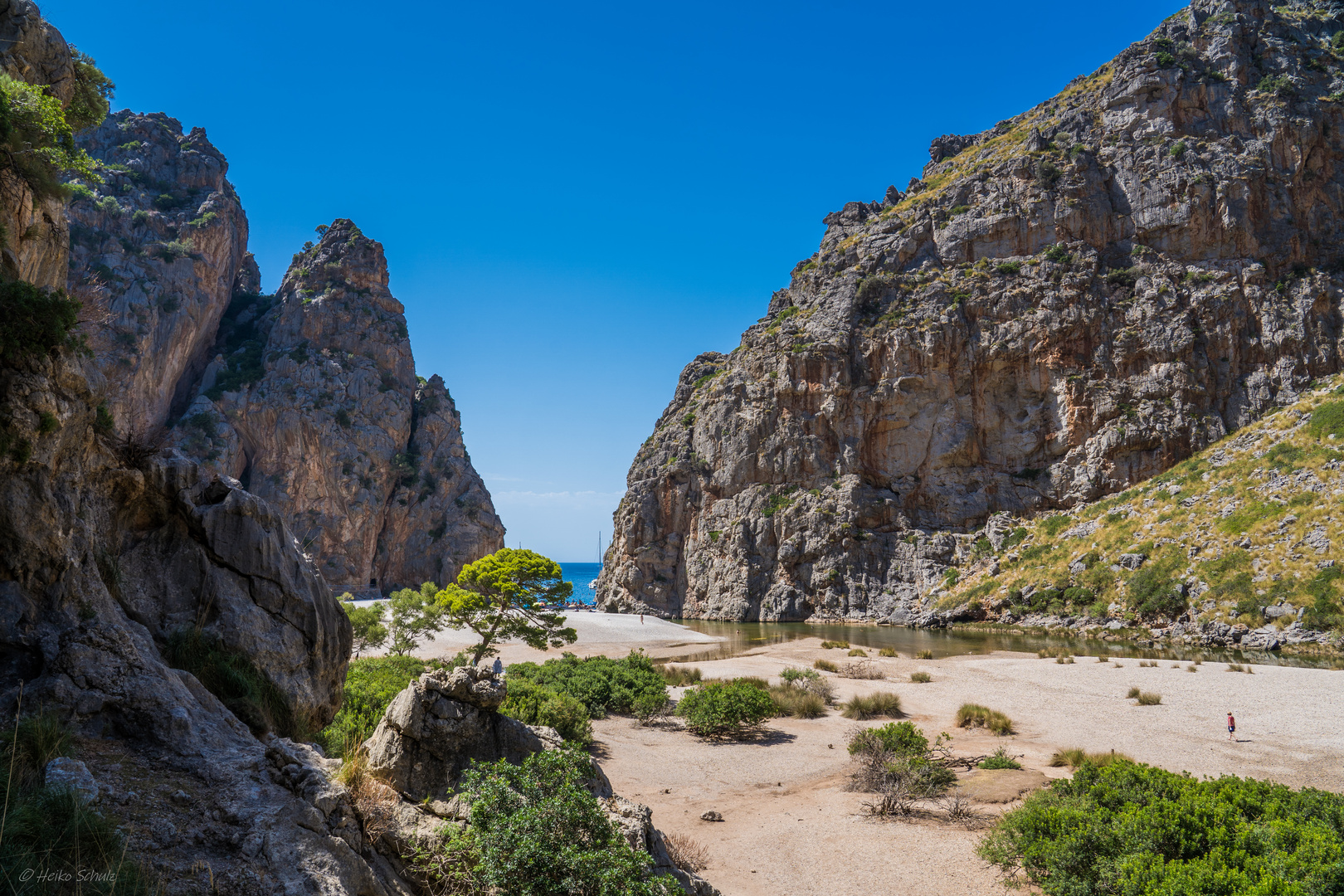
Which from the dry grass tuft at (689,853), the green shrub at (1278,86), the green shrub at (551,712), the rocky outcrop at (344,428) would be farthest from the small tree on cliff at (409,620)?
the green shrub at (1278,86)

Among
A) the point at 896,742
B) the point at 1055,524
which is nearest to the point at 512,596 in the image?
the point at 896,742

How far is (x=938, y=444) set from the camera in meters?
61.8

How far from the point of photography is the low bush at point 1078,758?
12141mm

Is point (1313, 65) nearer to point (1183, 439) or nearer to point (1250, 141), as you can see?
point (1250, 141)

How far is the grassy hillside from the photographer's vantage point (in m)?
32.8

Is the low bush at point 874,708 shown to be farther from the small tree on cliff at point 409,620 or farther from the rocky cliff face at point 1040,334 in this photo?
the rocky cliff face at point 1040,334

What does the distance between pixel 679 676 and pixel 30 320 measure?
22179 mm

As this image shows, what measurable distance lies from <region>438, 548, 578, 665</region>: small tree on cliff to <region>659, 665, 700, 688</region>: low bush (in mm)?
5091

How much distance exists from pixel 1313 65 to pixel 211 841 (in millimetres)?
88350

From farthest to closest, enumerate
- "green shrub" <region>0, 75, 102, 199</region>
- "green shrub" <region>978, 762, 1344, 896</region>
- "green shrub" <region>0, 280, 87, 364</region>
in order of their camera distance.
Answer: "green shrub" <region>0, 75, 102, 199</region> < "green shrub" <region>978, 762, 1344, 896</region> < "green shrub" <region>0, 280, 87, 364</region>

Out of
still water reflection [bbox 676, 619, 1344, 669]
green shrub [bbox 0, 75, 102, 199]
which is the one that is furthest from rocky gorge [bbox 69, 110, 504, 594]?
green shrub [bbox 0, 75, 102, 199]

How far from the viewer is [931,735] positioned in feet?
51.9

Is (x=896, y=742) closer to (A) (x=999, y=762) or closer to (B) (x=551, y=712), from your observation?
(A) (x=999, y=762)

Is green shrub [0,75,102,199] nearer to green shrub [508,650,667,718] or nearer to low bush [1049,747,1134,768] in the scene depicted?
green shrub [508,650,667,718]
